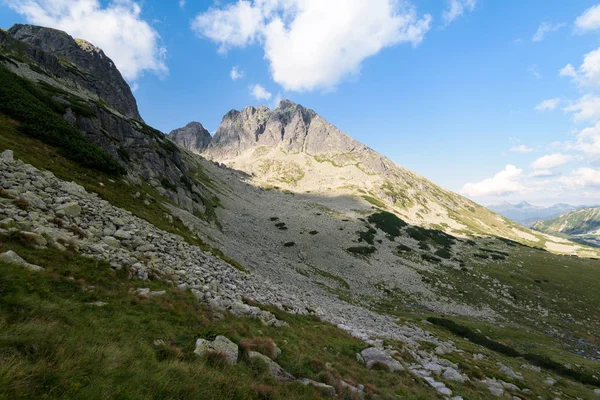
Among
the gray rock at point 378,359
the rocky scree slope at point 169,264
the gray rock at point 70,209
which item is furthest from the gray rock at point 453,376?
the gray rock at point 70,209

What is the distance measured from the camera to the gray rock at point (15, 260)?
28.8 feet

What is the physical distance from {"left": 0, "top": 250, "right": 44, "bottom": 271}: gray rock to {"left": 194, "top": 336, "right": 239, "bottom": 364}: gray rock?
20.5ft

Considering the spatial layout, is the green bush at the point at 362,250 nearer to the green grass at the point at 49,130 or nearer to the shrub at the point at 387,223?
the shrub at the point at 387,223

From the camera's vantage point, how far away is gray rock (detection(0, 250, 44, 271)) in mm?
8781

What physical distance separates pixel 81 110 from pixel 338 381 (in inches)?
1968

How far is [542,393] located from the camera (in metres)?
18.2

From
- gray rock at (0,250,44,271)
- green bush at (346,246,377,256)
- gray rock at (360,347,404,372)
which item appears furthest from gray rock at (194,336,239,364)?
green bush at (346,246,377,256)

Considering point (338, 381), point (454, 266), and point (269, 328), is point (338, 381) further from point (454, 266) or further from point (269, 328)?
point (454, 266)

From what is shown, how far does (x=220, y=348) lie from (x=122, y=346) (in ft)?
10.7

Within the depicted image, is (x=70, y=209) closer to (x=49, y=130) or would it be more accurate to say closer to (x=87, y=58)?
(x=49, y=130)

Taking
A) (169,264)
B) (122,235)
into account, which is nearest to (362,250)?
(169,264)

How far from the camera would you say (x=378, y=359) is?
15.6m

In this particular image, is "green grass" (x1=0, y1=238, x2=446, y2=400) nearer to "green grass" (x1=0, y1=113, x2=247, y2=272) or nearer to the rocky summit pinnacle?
"green grass" (x1=0, y1=113, x2=247, y2=272)

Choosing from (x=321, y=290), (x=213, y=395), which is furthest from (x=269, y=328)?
(x=321, y=290)
